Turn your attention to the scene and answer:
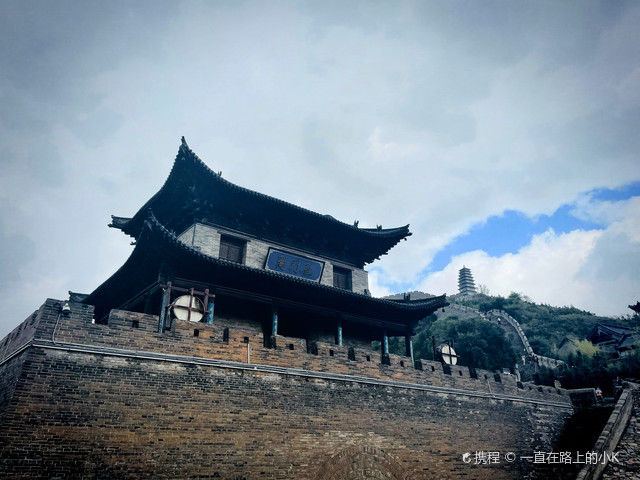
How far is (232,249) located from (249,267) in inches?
93.3

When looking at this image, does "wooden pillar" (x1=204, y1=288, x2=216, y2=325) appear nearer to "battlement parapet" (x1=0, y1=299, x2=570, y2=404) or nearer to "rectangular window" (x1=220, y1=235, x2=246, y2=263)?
"battlement parapet" (x1=0, y1=299, x2=570, y2=404)

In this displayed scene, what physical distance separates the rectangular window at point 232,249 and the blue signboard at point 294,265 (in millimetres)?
848

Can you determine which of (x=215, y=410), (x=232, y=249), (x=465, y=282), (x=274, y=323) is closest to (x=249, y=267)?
(x=274, y=323)

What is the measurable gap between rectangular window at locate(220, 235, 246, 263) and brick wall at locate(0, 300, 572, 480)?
6.82 ft

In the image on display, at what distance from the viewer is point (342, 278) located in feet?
49.6

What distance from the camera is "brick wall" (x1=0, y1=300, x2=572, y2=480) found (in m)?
6.13

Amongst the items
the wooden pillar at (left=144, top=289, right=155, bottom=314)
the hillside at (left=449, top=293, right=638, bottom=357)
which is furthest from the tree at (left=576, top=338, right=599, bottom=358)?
the wooden pillar at (left=144, top=289, right=155, bottom=314)

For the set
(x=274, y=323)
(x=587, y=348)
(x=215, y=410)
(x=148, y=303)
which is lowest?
(x=215, y=410)

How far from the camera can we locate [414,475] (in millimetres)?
9391

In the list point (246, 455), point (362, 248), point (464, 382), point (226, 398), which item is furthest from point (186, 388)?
point (362, 248)

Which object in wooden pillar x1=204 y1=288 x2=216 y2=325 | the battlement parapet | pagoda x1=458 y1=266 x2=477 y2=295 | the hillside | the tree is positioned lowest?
the battlement parapet

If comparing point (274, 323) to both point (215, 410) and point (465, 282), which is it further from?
point (465, 282)

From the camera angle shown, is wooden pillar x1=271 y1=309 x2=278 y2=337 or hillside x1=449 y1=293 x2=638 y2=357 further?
hillside x1=449 y1=293 x2=638 y2=357

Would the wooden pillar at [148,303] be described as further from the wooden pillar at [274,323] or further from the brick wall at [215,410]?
the wooden pillar at [274,323]
